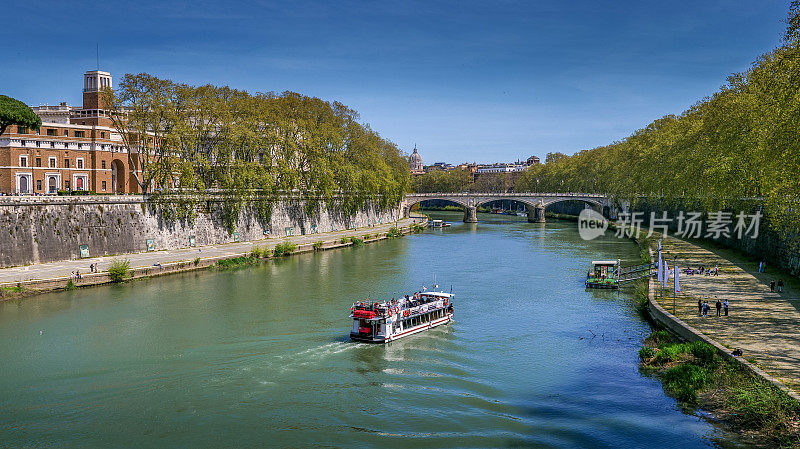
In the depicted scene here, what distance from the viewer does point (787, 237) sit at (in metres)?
40.3

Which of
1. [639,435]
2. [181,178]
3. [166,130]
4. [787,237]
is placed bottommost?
[639,435]

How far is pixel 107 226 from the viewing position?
4875cm

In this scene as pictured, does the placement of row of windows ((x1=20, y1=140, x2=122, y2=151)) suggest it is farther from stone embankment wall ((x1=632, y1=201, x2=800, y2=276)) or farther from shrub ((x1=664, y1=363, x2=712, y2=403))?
stone embankment wall ((x1=632, y1=201, x2=800, y2=276))

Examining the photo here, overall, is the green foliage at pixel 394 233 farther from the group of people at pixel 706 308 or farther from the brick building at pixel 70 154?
the group of people at pixel 706 308

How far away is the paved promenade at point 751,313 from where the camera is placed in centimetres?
2159

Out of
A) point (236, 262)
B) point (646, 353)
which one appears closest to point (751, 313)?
point (646, 353)

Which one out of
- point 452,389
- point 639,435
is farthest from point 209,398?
point 639,435

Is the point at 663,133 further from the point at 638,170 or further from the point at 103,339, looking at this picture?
the point at 103,339

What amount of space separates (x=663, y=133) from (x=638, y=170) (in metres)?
6.04

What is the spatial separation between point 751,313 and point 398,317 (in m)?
16.2

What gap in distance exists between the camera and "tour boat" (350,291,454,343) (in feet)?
90.8

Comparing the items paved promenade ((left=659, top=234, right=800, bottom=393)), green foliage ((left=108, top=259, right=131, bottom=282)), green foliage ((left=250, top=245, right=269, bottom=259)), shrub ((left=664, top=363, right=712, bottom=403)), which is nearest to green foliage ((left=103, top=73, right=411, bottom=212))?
green foliage ((left=250, top=245, right=269, bottom=259))

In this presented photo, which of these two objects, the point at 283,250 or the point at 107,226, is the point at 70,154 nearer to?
the point at 107,226

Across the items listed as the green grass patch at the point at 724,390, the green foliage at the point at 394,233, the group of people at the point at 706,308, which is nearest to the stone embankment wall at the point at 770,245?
the group of people at the point at 706,308
